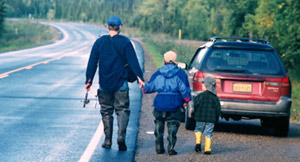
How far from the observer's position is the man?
731cm

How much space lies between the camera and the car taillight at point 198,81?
8789 millimetres

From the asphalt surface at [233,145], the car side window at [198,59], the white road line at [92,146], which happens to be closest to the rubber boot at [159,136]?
the asphalt surface at [233,145]

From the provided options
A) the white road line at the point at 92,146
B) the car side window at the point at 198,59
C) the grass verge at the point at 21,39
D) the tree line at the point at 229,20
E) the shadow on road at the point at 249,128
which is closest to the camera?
the white road line at the point at 92,146

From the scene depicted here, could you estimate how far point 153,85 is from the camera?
715cm

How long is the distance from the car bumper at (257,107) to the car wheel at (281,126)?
0.38 meters

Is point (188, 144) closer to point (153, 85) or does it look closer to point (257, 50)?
point (153, 85)

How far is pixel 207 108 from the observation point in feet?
24.5

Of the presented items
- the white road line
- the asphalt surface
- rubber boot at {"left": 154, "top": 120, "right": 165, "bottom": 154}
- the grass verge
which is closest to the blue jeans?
the asphalt surface

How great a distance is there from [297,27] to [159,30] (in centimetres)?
9529

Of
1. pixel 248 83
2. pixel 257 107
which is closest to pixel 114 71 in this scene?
pixel 248 83

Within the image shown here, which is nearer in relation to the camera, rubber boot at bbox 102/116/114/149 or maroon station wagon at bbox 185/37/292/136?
rubber boot at bbox 102/116/114/149

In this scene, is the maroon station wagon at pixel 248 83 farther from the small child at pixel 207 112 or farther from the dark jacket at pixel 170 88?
the dark jacket at pixel 170 88

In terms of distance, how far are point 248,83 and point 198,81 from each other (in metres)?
0.85

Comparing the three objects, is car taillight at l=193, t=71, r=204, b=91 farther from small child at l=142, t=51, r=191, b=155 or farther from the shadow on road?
small child at l=142, t=51, r=191, b=155
